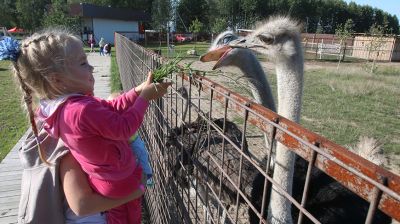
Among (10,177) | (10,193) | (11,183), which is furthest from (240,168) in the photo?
(10,177)

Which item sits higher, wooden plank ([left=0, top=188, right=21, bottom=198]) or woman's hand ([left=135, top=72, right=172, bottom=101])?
woman's hand ([left=135, top=72, right=172, bottom=101])

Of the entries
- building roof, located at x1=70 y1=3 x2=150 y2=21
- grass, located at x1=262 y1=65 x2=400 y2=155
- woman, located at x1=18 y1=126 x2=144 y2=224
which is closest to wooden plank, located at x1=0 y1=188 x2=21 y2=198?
woman, located at x1=18 y1=126 x2=144 y2=224

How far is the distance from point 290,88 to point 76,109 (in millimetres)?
1218

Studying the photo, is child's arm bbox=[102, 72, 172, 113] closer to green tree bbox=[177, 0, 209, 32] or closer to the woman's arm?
the woman's arm

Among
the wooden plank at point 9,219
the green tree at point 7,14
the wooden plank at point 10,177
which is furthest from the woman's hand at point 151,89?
the green tree at point 7,14

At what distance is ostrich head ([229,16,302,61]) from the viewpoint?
2.62 meters

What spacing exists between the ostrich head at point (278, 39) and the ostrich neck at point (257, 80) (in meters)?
0.20

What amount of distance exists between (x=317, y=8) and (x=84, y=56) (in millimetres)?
63380

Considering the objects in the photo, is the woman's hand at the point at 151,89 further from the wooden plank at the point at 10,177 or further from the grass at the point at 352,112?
the grass at the point at 352,112

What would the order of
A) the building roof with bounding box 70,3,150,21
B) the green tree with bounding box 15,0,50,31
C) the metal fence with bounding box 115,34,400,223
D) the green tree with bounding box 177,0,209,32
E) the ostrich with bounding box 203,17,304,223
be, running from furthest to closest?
1. the green tree with bounding box 177,0,209,32
2. the green tree with bounding box 15,0,50,31
3. the building roof with bounding box 70,3,150,21
4. the ostrich with bounding box 203,17,304,223
5. the metal fence with bounding box 115,34,400,223

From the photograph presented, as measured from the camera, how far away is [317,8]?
6031 centimetres

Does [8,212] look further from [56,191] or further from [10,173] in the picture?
[56,191]

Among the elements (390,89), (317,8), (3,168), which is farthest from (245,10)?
(3,168)

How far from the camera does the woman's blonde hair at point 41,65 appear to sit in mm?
1435
